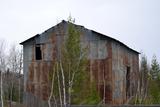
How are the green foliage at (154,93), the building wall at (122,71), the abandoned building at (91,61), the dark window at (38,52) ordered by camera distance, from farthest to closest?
the green foliage at (154,93) → the dark window at (38,52) → the building wall at (122,71) → the abandoned building at (91,61)

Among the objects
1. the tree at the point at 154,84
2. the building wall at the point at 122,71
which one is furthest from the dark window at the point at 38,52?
the tree at the point at 154,84

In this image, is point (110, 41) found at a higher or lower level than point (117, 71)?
higher

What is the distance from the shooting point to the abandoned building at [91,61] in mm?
31141

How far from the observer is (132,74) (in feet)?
127

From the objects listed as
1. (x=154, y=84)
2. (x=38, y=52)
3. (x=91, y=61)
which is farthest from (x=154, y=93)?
(x=38, y=52)

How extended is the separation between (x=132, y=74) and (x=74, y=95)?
560 inches

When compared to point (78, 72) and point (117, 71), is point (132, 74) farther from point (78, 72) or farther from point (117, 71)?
point (78, 72)

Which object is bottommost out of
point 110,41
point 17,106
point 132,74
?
A: point 17,106

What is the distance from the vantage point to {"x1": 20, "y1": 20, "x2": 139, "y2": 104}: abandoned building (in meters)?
31.1

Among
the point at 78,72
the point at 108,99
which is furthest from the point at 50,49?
the point at 78,72

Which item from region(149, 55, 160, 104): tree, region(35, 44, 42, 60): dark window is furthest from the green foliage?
region(35, 44, 42, 60): dark window

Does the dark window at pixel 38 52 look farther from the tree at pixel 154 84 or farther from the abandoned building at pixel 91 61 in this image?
the tree at pixel 154 84

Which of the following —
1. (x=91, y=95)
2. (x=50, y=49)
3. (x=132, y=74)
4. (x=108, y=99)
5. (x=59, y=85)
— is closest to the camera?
(x=59, y=85)

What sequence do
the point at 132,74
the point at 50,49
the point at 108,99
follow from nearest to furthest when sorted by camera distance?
1. the point at 108,99
2. the point at 50,49
3. the point at 132,74
